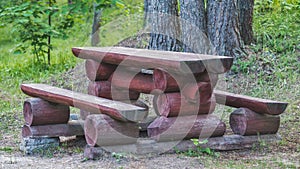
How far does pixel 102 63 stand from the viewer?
5.80 m

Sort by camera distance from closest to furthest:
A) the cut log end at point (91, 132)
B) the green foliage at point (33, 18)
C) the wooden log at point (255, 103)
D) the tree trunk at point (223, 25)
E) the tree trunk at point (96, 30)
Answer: the cut log end at point (91, 132), the wooden log at point (255, 103), the tree trunk at point (223, 25), the green foliage at point (33, 18), the tree trunk at point (96, 30)

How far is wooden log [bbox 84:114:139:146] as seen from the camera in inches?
188

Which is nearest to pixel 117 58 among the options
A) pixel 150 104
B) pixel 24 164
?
pixel 24 164

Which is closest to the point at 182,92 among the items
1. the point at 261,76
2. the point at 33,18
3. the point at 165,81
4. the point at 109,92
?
the point at 165,81

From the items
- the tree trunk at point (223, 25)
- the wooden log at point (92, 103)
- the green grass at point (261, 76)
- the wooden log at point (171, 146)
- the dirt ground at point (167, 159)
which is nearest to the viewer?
the wooden log at point (92, 103)

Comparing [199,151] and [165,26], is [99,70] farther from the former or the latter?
[165,26]

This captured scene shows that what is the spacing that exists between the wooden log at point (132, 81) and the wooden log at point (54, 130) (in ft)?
2.01

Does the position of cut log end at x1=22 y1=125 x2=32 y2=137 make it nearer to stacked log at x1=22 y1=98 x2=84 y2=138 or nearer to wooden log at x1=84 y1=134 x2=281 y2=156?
stacked log at x1=22 y1=98 x2=84 y2=138

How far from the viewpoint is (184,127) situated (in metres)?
5.06

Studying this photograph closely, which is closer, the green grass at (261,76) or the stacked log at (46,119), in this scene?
the green grass at (261,76)

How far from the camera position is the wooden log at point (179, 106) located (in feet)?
16.3

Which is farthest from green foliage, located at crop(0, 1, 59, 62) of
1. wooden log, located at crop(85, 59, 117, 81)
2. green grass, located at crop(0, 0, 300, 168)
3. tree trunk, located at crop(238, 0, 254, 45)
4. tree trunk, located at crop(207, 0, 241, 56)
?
wooden log, located at crop(85, 59, 117, 81)

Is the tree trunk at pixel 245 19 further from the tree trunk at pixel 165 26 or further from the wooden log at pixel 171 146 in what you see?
the wooden log at pixel 171 146

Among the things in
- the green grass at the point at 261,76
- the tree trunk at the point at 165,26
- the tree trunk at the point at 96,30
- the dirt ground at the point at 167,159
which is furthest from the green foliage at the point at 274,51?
the tree trunk at the point at 96,30
